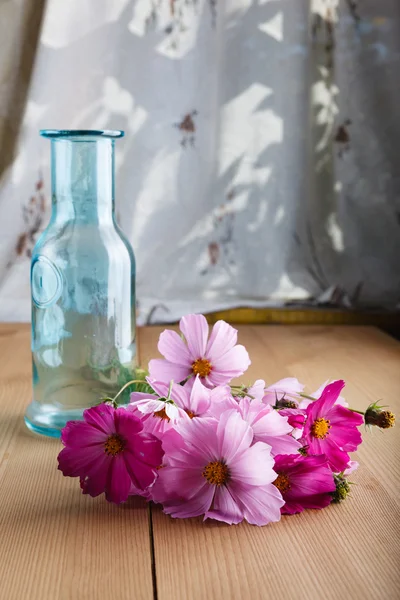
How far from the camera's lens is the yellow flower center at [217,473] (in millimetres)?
673

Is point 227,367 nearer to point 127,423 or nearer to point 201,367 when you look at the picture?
point 201,367

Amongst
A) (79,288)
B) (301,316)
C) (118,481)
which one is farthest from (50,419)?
(301,316)

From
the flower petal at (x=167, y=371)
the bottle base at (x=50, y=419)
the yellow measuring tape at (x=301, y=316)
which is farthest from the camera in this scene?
the yellow measuring tape at (x=301, y=316)

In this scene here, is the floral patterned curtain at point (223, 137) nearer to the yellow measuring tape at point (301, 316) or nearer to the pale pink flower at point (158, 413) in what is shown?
the yellow measuring tape at point (301, 316)

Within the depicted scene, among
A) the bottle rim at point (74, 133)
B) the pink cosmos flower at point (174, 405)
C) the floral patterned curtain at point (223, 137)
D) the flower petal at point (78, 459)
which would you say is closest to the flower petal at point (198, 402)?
the pink cosmos flower at point (174, 405)

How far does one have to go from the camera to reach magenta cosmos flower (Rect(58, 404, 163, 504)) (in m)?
0.67

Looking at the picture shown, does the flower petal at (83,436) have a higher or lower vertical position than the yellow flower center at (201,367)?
lower

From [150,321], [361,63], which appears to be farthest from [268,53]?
[150,321]

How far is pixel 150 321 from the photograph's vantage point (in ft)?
5.93

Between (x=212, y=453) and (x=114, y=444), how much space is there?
0.30 feet

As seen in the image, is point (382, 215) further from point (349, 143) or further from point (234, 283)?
point (234, 283)

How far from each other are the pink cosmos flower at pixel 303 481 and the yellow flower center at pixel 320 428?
1.0 inches

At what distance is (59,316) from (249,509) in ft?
1.17

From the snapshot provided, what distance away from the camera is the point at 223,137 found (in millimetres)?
1787
